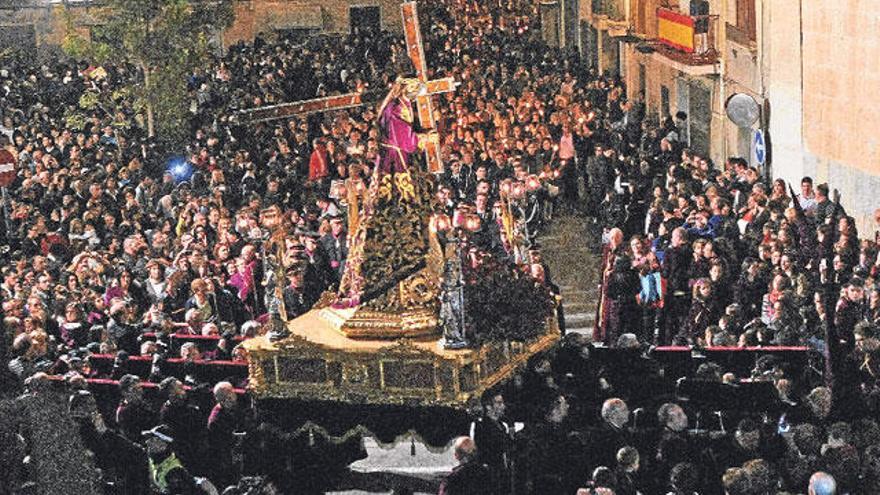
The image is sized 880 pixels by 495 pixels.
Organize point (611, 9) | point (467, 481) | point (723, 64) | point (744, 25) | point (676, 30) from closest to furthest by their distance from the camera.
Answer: point (467, 481), point (744, 25), point (723, 64), point (676, 30), point (611, 9)

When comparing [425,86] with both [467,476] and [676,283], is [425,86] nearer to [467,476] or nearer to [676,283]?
[467,476]

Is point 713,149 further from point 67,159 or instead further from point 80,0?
point 80,0

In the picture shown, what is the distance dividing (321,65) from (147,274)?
20872 mm

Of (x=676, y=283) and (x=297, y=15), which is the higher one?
(x=676, y=283)

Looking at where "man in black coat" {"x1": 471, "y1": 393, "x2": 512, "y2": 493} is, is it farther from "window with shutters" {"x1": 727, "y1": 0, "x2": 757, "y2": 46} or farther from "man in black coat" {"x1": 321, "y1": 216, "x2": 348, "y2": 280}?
"window with shutters" {"x1": 727, "y1": 0, "x2": 757, "y2": 46}

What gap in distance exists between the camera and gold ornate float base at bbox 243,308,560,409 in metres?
16.1

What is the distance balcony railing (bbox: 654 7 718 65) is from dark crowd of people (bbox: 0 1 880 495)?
1285 millimetres

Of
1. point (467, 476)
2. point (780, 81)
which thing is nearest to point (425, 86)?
point (467, 476)

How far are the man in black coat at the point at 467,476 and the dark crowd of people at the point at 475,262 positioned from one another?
0.05ft

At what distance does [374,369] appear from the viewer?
16.4 meters

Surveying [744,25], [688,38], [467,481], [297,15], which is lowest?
[297,15]

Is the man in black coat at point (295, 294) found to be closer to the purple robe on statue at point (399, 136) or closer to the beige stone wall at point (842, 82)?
the purple robe on statue at point (399, 136)

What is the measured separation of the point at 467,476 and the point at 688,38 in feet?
68.0

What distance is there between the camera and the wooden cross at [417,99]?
17.0m
